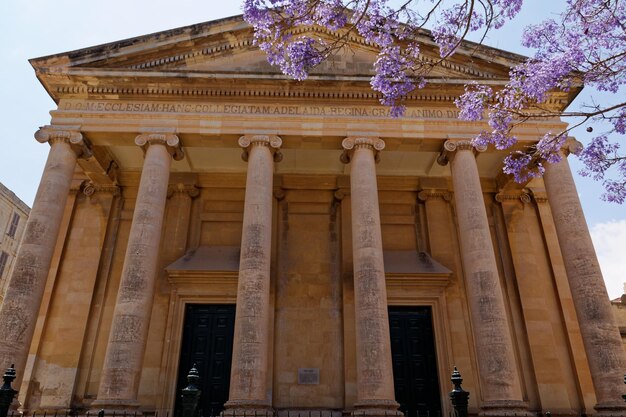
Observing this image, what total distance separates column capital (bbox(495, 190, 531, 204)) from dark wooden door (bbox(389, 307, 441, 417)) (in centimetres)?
519

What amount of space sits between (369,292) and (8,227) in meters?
32.9

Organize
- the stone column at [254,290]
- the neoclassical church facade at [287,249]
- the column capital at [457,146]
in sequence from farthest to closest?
the column capital at [457,146]
the neoclassical church facade at [287,249]
the stone column at [254,290]

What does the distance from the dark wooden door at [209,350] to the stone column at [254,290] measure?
3358mm

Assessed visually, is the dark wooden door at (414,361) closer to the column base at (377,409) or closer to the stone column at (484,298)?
the stone column at (484,298)

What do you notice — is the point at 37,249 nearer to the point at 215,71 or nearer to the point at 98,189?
the point at 98,189

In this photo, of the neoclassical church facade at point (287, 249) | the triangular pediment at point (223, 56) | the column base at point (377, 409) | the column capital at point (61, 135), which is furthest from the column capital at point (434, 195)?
the column capital at point (61, 135)

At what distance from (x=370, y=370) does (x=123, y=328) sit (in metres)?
6.28

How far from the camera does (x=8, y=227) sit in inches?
1412

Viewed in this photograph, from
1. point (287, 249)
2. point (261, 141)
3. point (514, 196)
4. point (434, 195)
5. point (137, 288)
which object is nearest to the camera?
point (137, 288)

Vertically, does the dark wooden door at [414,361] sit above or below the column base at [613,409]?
above

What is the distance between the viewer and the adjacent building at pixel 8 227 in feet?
115

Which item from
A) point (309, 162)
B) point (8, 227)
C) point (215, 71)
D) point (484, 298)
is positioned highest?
point (8, 227)

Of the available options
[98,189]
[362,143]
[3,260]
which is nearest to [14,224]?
[3,260]

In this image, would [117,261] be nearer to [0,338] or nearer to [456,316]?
[0,338]
